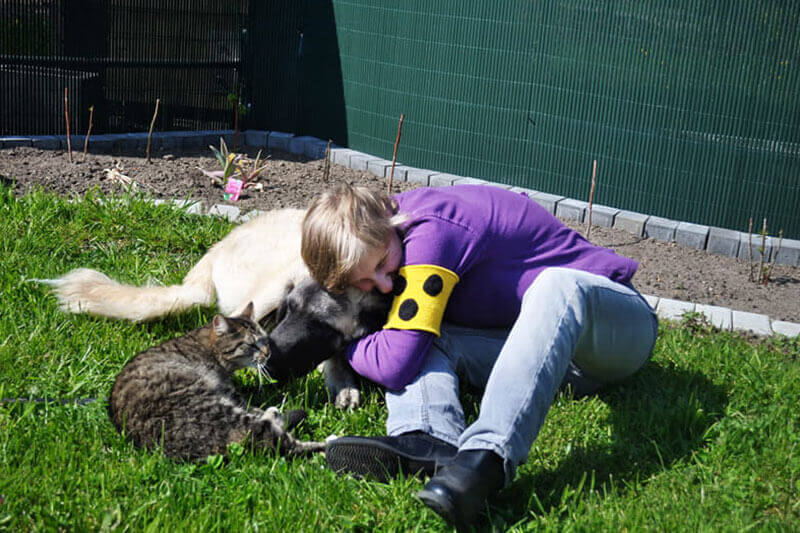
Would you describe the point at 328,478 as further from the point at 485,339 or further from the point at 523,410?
the point at 485,339

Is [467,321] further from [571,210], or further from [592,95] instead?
[592,95]

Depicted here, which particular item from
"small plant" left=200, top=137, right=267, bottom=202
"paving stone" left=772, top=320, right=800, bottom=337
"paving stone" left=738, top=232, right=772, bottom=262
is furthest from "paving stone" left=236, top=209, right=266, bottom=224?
"paving stone" left=738, top=232, right=772, bottom=262

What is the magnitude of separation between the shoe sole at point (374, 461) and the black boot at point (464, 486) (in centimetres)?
24

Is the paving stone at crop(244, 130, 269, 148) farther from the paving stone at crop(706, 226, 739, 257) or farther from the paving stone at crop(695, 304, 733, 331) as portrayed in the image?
the paving stone at crop(695, 304, 733, 331)

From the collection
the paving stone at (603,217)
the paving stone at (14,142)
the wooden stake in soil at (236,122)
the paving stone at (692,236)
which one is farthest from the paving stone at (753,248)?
the paving stone at (14,142)

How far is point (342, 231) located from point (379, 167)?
4874 mm

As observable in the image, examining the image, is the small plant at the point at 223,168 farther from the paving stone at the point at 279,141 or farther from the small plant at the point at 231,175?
the paving stone at the point at 279,141

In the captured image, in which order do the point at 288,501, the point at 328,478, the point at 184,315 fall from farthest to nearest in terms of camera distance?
1. the point at 184,315
2. the point at 328,478
3. the point at 288,501

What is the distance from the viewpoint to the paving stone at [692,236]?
648 cm

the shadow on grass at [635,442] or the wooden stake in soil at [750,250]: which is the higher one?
the wooden stake in soil at [750,250]

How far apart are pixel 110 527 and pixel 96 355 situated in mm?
1393

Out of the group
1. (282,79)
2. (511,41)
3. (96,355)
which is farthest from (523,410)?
(282,79)

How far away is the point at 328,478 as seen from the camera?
115 inches

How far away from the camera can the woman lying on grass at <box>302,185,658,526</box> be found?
8.92 ft
